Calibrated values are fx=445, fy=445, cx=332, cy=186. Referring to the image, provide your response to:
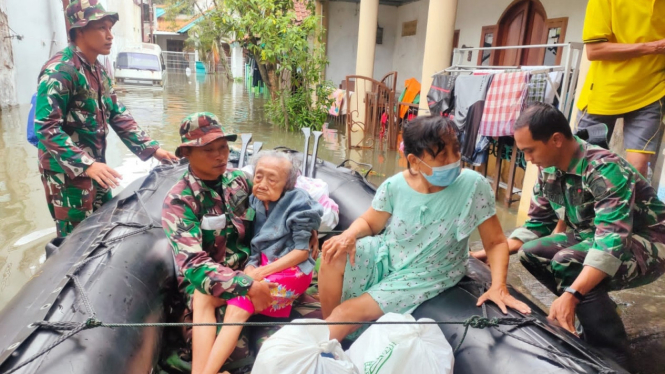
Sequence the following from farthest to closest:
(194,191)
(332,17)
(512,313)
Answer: (332,17)
(194,191)
(512,313)

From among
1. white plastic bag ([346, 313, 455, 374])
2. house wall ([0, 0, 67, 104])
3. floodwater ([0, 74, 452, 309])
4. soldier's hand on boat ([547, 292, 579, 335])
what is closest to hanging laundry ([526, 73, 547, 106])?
floodwater ([0, 74, 452, 309])

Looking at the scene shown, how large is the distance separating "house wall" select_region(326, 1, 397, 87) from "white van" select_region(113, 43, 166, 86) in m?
8.61

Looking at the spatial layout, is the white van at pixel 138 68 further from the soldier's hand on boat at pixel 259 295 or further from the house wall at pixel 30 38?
the soldier's hand on boat at pixel 259 295

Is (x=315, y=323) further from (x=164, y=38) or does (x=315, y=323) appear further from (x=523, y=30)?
(x=164, y=38)

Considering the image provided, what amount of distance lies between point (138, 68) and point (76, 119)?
52.1 ft

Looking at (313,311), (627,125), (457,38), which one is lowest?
(313,311)

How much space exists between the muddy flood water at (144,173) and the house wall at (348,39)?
1.85m

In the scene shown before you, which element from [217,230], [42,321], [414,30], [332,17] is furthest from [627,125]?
[332,17]

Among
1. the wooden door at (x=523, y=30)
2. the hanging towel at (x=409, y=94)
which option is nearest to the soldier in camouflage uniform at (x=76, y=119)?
the wooden door at (x=523, y=30)

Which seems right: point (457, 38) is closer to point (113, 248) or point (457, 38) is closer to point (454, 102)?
point (454, 102)

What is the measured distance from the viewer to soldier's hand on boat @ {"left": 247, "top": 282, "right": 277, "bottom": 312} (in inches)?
71.7

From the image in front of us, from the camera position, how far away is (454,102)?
5070 mm

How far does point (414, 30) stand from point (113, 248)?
29.2 feet

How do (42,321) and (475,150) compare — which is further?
(475,150)
